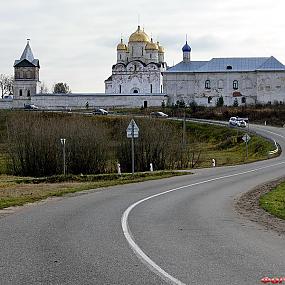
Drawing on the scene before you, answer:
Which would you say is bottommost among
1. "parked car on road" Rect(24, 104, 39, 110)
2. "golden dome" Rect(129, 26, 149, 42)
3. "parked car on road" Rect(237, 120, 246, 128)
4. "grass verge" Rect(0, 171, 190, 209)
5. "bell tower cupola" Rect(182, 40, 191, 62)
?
"grass verge" Rect(0, 171, 190, 209)

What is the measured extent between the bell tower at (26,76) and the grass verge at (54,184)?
9146 cm

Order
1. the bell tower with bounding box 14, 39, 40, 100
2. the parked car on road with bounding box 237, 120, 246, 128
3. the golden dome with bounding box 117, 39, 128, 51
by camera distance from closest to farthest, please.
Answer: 1. the parked car on road with bounding box 237, 120, 246, 128
2. the bell tower with bounding box 14, 39, 40, 100
3. the golden dome with bounding box 117, 39, 128, 51

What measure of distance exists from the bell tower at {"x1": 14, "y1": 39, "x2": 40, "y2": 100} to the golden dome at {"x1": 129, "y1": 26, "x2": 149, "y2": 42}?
66.7 feet

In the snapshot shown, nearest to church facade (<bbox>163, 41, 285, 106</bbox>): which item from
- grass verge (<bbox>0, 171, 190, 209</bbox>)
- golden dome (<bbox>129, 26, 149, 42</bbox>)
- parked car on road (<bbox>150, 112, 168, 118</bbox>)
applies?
golden dome (<bbox>129, 26, 149, 42</bbox>)

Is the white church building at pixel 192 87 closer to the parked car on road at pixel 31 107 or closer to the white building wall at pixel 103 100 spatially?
the white building wall at pixel 103 100

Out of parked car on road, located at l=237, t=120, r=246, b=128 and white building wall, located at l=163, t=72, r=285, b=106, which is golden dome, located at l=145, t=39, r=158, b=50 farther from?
parked car on road, located at l=237, t=120, r=246, b=128

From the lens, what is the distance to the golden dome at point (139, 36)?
12462cm

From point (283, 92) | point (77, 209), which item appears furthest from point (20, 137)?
point (283, 92)

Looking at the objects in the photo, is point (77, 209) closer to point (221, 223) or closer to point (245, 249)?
point (221, 223)

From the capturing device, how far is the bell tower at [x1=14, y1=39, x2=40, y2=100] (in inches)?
4850

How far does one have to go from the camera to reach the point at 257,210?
1742 centimetres

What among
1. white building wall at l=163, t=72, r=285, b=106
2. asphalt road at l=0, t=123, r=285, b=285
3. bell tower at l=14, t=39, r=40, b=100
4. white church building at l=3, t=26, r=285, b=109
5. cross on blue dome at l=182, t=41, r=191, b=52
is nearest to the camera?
asphalt road at l=0, t=123, r=285, b=285

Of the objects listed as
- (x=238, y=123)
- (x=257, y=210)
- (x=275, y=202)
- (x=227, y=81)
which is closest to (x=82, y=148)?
(x=275, y=202)

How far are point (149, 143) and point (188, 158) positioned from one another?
16.3 feet
